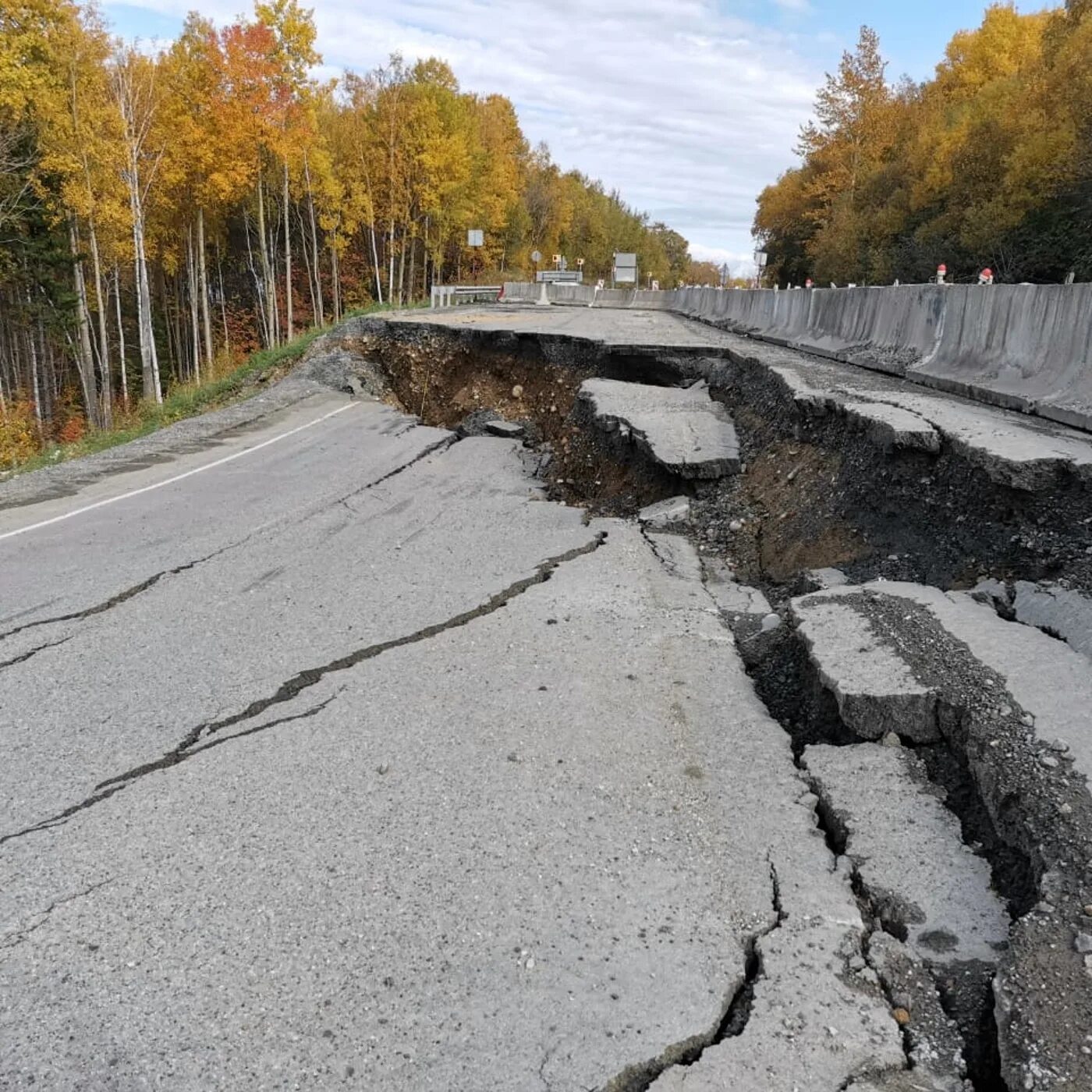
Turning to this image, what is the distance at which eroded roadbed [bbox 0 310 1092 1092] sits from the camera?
7.72ft

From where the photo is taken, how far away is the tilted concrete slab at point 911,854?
108 inches

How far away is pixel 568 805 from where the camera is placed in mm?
3422

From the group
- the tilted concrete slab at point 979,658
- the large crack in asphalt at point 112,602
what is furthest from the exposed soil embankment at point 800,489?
the large crack in asphalt at point 112,602

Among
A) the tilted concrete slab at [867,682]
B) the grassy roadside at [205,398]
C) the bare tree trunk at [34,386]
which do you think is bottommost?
the bare tree trunk at [34,386]

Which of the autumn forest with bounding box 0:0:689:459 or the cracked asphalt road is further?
the autumn forest with bounding box 0:0:689:459

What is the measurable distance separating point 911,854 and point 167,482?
344 inches

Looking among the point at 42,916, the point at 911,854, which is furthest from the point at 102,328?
the point at 911,854

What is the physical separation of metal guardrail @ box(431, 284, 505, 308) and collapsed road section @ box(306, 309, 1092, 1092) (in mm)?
21152

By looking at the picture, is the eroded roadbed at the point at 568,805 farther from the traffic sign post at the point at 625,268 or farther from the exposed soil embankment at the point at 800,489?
the traffic sign post at the point at 625,268

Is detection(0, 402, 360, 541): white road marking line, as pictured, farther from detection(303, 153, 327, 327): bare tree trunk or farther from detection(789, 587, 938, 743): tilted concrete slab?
detection(303, 153, 327, 327): bare tree trunk

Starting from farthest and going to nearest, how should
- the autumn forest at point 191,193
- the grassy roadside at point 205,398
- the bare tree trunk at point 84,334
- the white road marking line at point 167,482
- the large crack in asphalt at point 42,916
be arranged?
the bare tree trunk at point 84,334 → the autumn forest at point 191,193 → the grassy roadside at point 205,398 → the white road marking line at point 167,482 → the large crack in asphalt at point 42,916

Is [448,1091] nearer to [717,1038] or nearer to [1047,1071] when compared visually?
[717,1038]

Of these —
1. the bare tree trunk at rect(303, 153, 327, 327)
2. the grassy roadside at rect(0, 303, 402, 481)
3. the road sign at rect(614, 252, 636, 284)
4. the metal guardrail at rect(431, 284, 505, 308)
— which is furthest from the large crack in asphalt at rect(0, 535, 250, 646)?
the road sign at rect(614, 252, 636, 284)

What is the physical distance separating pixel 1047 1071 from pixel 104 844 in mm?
3096
